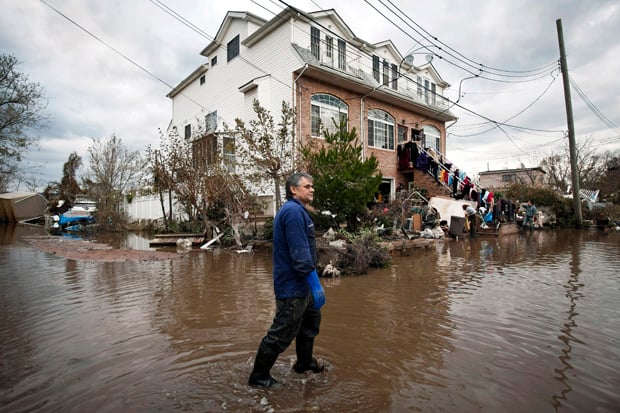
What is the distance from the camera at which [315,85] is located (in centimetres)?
1669

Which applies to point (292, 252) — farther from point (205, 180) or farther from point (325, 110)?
point (325, 110)

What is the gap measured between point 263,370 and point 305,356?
421 millimetres

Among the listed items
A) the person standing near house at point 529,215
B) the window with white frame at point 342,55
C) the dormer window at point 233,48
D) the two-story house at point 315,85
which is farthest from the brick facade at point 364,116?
the person standing near house at point 529,215

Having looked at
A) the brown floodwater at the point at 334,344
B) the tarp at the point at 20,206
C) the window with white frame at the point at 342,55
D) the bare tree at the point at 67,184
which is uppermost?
the window with white frame at the point at 342,55

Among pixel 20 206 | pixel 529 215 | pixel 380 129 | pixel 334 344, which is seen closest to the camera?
pixel 334 344

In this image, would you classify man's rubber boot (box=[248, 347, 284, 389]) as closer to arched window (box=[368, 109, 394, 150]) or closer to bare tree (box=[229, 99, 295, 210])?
bare tree (box=[229, 99, 295, 210])

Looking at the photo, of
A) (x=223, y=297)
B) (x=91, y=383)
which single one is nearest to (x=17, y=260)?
(x=223, y=297)

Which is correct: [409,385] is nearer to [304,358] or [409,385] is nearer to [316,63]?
[304,358]

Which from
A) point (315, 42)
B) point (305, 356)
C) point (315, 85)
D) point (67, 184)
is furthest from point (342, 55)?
point (67, 184)

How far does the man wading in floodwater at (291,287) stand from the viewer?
2.70 m

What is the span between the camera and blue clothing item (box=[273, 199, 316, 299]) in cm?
268

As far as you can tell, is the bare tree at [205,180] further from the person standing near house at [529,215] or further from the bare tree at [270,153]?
the person standing near house at [529,215]

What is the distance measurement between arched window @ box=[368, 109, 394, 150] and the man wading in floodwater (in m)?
17.6

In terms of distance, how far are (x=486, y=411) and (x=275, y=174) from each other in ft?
34.3
